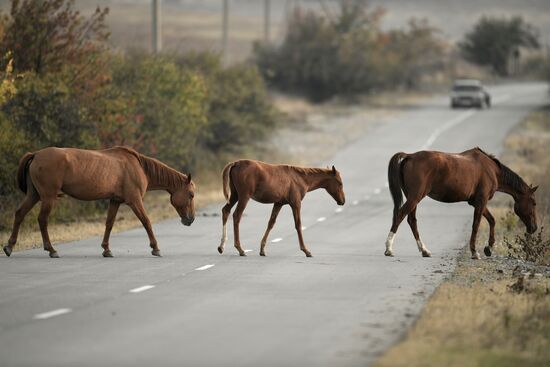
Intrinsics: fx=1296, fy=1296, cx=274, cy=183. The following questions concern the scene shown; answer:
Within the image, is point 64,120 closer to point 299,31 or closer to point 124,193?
point 124,193

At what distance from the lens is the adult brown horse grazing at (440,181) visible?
70.8 ft

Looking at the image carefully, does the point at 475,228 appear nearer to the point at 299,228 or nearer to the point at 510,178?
the point at 510,178

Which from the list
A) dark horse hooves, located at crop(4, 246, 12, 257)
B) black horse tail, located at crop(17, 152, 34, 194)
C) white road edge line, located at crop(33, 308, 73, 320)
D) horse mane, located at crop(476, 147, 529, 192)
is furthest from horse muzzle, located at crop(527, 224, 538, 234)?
white road edge line, located at crop(33, 308, 73, 320)

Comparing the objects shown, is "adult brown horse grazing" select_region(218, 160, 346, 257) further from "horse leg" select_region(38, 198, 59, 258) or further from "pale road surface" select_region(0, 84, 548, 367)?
"horse leg" select_region(38, 198, 59, 258)

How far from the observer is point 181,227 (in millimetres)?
27797

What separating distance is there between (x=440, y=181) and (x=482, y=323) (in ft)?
28.0

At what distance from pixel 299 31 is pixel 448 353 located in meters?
69.7

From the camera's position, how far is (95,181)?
20.7 metres

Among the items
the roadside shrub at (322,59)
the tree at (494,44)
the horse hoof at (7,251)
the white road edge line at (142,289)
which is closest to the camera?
the white road edge line at (142,289)

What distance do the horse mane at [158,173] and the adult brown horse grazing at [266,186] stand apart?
37.3 inches

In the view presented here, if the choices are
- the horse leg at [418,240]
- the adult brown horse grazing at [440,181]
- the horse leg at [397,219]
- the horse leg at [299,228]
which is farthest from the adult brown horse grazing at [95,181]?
the horse leg at [418,240]

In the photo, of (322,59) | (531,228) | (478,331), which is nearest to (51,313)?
(478,331)

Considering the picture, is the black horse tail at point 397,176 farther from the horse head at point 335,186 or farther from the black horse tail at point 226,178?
the black horse tail at point 226,178

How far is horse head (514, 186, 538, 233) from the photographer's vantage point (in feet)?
75.9
